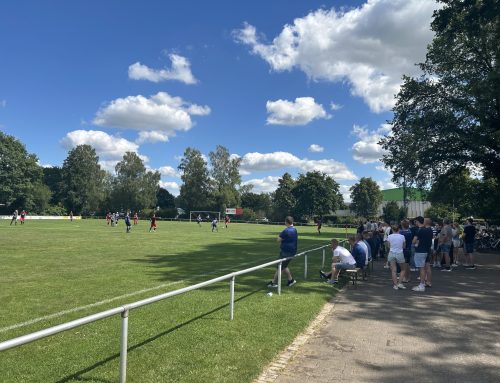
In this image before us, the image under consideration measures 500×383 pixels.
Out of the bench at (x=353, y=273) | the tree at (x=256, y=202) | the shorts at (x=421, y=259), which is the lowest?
the bench at (x=353, y=273)

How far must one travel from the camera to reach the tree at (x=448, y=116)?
23.9 m

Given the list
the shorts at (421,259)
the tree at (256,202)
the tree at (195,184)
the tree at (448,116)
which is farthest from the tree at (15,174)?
the shorts at (421,259)

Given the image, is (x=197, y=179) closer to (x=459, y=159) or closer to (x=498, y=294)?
(x=459, y=159)

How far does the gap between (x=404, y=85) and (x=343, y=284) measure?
1990cm

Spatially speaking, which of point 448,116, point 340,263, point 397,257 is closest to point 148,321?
point 340,263

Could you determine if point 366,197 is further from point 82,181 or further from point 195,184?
point 82,181

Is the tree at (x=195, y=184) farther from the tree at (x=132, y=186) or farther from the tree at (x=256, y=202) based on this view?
the tree at (x=256, y=202)

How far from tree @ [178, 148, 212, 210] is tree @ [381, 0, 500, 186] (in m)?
69.7

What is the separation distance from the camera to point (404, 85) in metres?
27.6

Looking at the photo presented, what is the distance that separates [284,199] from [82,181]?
4557 centimetres

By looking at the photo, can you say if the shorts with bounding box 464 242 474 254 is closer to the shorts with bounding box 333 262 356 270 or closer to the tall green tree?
the shorts with bounding box 333 262 356 270

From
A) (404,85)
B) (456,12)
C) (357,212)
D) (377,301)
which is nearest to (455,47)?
(404,85)

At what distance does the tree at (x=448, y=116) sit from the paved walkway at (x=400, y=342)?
16.1 metres

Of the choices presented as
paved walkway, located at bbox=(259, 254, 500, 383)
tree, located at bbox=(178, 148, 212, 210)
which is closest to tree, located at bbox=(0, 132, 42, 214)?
tree, located at bbox=(178, 148, 212, 210)
